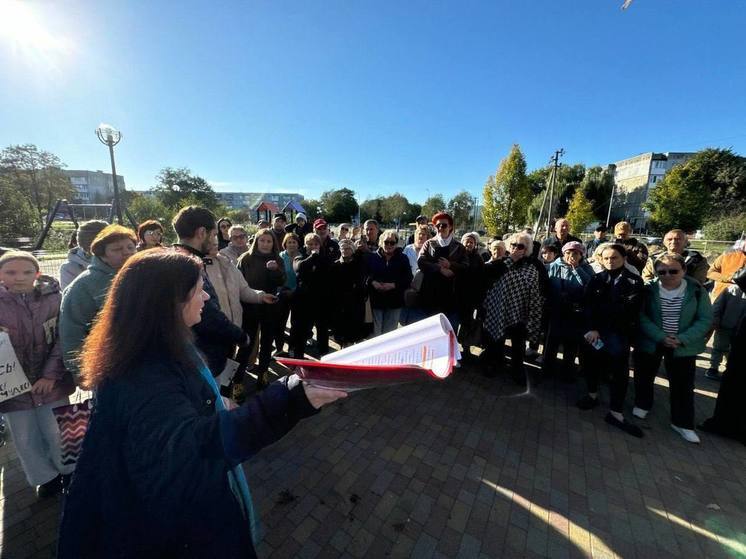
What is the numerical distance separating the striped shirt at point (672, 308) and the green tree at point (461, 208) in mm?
50764

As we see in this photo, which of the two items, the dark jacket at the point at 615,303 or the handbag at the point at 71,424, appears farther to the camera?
the dark jacket at the point at 615,303

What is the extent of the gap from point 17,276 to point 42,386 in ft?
2.78

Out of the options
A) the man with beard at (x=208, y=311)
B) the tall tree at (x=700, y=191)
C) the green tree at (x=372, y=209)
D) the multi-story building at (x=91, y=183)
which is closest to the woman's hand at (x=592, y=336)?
the man with beard at (x=208, y=311)

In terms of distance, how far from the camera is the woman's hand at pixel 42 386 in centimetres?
242

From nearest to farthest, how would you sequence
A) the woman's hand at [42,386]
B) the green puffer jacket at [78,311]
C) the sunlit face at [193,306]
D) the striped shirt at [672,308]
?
1. the sunlit face at [193,306]
2. the green puffer jacket at [78,311]
3. the woman's hand at [42,386]
4. the striped shirt at [672,308]

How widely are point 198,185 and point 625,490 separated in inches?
2214

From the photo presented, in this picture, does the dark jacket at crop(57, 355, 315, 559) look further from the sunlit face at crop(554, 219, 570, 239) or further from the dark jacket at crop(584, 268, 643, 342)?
the sunlit face at crop(554, 219, 570, 239)

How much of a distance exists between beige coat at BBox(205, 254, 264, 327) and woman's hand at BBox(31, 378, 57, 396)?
132cm

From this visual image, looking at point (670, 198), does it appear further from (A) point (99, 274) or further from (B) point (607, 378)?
(A) point (99, 274)

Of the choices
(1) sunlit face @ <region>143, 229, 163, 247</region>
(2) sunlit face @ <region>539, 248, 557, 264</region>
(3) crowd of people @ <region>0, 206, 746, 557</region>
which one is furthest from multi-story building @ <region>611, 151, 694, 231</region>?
(1) sunlit face @ <region>143, 229, 163, 247</region>

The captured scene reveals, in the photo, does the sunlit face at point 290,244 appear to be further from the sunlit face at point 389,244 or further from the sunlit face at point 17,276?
the sunlit face at point 17,276

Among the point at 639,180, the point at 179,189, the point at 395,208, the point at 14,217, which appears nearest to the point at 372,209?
the point at 395,208

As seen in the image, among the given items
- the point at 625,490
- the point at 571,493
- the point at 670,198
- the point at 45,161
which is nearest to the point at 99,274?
the point at 571,493

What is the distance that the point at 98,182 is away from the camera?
328 feet
